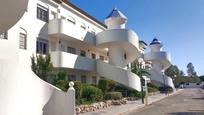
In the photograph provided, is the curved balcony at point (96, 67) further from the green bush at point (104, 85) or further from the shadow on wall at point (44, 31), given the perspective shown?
the green bush at point (104, 85)

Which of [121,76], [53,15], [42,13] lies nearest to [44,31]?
[42,13]

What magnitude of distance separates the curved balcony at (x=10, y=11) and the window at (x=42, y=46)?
14201mm

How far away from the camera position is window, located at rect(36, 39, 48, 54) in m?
27.1

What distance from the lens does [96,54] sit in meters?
39.7

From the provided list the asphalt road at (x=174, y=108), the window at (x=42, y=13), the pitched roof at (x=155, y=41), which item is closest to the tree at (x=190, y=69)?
the pitched roof at (x=155, y=41)

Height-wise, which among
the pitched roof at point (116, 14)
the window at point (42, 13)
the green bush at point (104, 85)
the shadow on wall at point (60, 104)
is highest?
the pitched roof at point (116, 14)

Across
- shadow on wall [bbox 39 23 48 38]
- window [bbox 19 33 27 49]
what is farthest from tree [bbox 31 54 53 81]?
shadow on wall [bbox 39 23 48 38]

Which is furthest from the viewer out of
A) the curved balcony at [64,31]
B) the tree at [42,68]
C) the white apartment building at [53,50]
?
the curved balcony at [64,31]

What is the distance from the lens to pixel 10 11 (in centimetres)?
1245

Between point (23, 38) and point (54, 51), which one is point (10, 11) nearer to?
point (23, 38)

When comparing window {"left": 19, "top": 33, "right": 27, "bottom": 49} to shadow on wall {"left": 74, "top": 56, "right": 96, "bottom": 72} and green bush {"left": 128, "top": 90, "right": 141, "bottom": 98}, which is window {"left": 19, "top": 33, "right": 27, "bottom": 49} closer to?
shadow on wall {"left": 74, "top": 56, "right": 96, "bottom": 72}

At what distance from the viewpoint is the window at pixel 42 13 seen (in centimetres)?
2730

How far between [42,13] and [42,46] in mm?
3100

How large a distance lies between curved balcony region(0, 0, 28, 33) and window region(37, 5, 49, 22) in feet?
47.9
